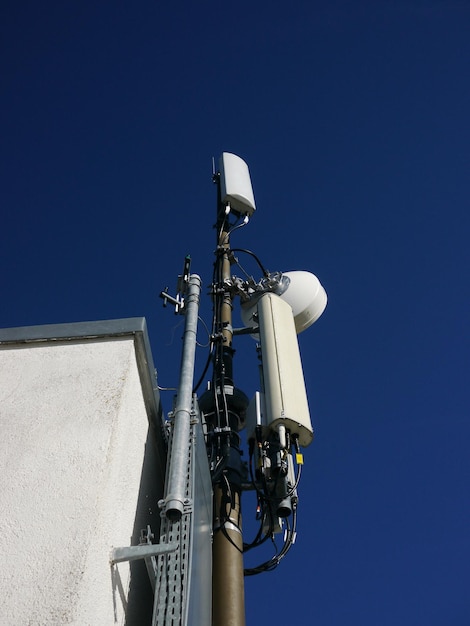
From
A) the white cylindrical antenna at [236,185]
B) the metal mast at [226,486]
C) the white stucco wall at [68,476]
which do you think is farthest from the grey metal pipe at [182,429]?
the white cylindrical antenna at [236,185]

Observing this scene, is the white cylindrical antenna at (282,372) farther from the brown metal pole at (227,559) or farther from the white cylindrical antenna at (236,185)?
the white cylindrical antenna at (236,185)

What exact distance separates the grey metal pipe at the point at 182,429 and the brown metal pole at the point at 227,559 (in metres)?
1.27

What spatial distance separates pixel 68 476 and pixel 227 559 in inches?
74.9

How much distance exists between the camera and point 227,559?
478 centimetres

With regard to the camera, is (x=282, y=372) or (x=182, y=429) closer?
(x=182, y=429)

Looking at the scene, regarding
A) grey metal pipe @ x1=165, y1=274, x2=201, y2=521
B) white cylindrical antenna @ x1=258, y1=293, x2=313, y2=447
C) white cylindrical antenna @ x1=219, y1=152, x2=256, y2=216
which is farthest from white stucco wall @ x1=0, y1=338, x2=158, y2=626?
white cylindrical antenna @ x1=219, y1=152, x2=256, y2=216

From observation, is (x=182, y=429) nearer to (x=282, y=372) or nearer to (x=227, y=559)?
(x=227, y=559)

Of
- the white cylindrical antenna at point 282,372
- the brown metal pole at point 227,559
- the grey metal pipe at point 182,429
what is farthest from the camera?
the white cylindrical antenna at point 282,372

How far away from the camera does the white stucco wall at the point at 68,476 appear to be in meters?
2.92

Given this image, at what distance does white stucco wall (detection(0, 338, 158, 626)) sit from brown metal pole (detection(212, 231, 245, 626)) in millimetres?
1235

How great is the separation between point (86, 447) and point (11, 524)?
0.57 meters

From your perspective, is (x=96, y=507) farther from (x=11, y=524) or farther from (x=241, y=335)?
(x=241, y=335)

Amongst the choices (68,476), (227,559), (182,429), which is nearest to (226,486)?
(227,559)

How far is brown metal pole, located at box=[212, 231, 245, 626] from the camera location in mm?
4441
